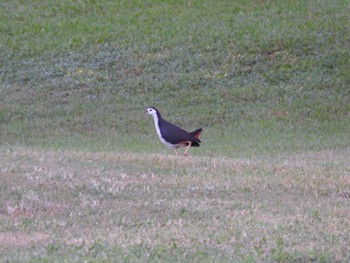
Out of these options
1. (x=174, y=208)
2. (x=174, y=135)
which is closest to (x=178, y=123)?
(x=174, y=135)

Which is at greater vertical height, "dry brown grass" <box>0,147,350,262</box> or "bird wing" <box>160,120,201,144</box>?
"dry brown grass" <box>0,147,350,262</box>

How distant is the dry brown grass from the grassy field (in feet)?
0.07

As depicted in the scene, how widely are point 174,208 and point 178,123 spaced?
10.8 metres

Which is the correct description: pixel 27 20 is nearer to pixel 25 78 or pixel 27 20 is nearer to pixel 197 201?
pixel 25 78

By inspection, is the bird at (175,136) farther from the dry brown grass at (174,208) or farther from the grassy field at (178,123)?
the dry brown grass at (174,208)

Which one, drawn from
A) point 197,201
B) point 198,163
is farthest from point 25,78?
point 197,201

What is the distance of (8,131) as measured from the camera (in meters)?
19.2

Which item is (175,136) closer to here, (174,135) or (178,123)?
(174,135)

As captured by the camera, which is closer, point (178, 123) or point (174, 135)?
point (174, 135)

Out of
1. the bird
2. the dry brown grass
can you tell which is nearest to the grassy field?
the dry brown grass

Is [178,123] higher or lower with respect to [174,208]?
lower

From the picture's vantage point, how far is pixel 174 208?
8617 mm

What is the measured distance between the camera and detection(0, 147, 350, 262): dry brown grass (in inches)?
282

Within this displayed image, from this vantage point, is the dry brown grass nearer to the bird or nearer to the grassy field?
the grassy field
